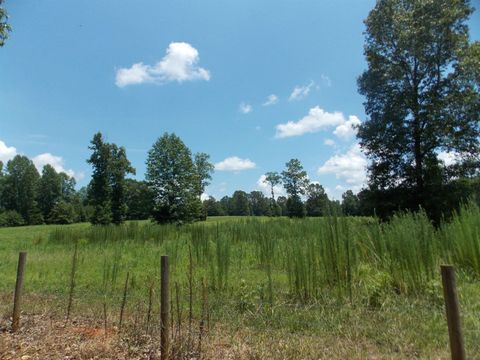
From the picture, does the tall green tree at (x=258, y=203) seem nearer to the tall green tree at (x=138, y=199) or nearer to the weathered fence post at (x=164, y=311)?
the tall green tree at (x=138, y=199)

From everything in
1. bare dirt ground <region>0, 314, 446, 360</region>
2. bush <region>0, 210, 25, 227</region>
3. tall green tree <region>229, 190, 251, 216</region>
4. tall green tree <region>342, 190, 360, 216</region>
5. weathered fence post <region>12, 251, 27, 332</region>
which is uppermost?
tall green tree <region>229, 190, 251, 216</region>

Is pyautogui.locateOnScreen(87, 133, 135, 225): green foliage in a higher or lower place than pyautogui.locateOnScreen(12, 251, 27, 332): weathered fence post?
higher

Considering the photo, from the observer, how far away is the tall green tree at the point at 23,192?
7293cm

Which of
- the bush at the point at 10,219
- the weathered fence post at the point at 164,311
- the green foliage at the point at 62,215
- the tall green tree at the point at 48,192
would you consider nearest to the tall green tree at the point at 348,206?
the weathered fence post at the point at 164,311

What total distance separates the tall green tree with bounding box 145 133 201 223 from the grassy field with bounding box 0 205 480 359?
39168 millimetres

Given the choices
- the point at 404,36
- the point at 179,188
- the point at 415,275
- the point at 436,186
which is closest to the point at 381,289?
the point at 415,275

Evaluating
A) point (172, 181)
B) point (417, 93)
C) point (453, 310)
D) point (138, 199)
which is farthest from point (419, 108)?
point (138, 199)

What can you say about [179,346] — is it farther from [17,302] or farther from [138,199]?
[138,199]

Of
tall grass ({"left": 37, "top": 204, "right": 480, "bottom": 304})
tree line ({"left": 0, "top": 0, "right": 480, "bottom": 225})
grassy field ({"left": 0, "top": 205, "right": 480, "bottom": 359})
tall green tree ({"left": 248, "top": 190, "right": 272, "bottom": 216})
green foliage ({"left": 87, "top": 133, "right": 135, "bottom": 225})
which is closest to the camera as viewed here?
grassy field ({"left": 0, "top": 205, "right": 480, "bottom": 359})

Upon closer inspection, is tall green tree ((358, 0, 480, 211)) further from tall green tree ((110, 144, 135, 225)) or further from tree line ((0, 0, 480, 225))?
tall green tree ((110, 144, 135, 225))

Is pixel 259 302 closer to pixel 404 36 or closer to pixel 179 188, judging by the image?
pixel 404 36

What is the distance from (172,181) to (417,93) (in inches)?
1434

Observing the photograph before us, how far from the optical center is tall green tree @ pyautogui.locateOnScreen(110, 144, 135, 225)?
48.6 m

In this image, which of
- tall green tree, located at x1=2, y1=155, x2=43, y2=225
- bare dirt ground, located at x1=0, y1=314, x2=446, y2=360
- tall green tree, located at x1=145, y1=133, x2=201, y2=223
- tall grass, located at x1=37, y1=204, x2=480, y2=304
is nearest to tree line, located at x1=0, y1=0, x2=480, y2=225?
tall grass, located at x1=37, y1=204, x2=480, y2=304
